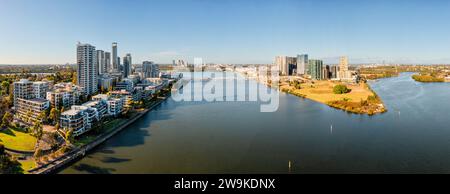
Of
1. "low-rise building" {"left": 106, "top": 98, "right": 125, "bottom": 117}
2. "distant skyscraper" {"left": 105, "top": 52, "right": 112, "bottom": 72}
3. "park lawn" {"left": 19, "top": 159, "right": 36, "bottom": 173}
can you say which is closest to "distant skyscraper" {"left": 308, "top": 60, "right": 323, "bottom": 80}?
"distant skyscraper" {"left": 105, "top": 52, "right": 112, "bottom": 72}

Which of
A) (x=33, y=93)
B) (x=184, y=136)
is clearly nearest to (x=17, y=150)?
(x=184, y=136)

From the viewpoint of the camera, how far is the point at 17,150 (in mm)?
3447

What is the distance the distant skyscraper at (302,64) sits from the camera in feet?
65.7

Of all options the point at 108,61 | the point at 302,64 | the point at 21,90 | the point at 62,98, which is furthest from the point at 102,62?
the point at 302,64

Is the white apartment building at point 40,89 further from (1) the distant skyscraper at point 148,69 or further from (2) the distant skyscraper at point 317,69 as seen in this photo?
(2) the distant skyscraper at point 317,69

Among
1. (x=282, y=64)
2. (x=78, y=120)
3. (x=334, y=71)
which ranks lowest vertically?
(x=78, y=120)

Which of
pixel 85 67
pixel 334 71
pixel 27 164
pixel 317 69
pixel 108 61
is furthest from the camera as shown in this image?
pixel 334 71

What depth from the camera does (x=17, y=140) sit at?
3.83 meters

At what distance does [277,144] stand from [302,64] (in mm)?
17091

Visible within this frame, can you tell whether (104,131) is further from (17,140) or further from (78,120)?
(17,140)

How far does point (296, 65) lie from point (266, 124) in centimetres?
1706

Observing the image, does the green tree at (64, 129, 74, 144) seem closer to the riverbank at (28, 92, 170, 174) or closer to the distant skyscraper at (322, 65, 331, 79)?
the riverbank at (28, 92, 170, 174)

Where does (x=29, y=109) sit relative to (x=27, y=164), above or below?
above

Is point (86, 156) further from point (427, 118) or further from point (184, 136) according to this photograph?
point (427, 118)
